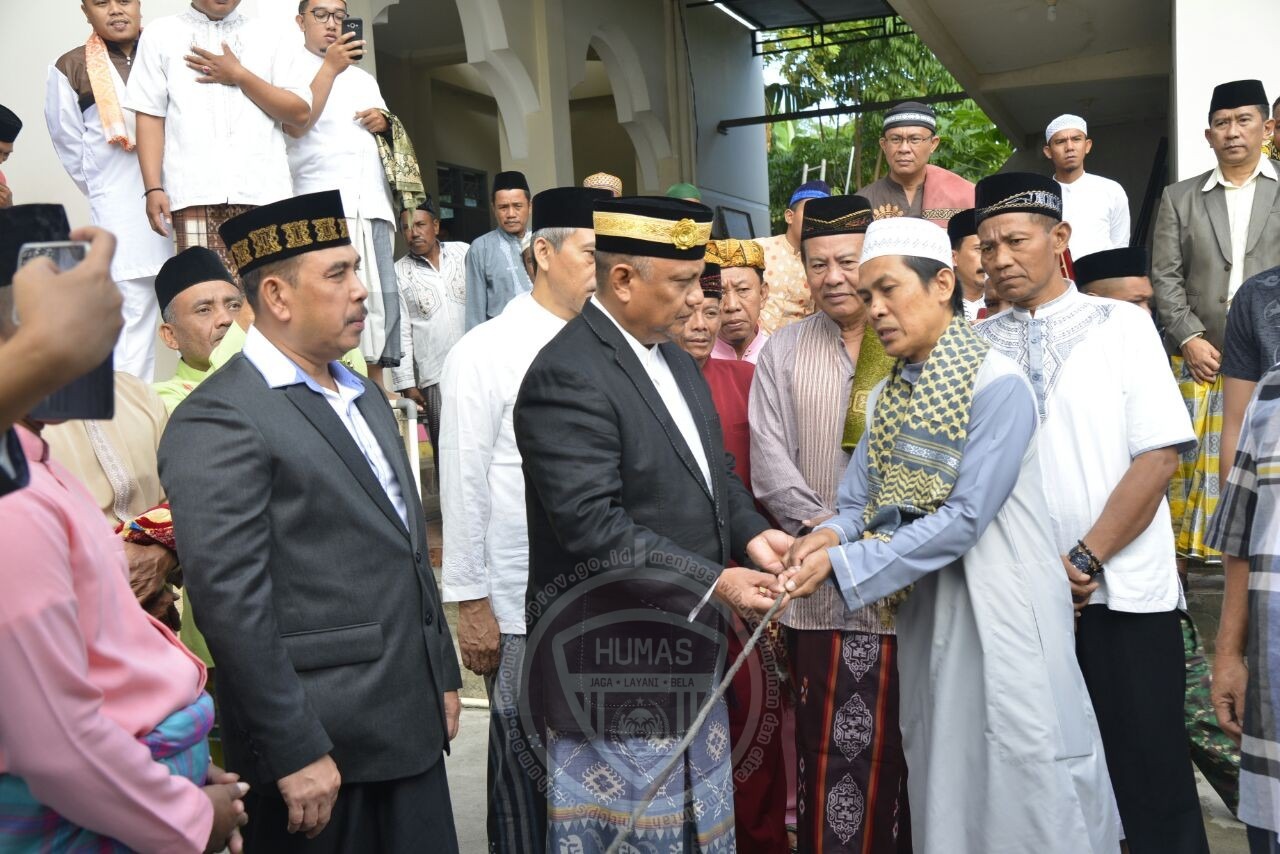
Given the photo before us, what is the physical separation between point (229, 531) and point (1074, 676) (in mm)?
1949

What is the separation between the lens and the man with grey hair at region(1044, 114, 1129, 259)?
231 inches

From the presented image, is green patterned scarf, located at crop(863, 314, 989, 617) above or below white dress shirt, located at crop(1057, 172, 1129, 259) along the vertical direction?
below

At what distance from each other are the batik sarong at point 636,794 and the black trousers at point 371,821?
0.29 m

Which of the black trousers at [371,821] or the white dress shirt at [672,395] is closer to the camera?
the black trousers at [371,821]

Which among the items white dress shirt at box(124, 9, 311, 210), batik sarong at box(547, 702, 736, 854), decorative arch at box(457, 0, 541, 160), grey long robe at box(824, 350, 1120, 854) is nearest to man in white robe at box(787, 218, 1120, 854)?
grey long robe at box(824, 350, 1120, 854)

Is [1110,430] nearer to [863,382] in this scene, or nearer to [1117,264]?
[863,382]

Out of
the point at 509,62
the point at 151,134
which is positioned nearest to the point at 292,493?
the point at 151,134

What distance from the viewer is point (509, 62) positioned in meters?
9.98

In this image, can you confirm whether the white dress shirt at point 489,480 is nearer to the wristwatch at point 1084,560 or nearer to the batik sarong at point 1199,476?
the wristwatch at point 1084,560

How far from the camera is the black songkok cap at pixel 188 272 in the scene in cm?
379

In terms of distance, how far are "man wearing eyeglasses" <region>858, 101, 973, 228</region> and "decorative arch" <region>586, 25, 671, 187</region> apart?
7266 mm

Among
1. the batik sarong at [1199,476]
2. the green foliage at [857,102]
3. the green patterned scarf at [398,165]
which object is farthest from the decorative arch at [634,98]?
the batik sarong at [1199,476]

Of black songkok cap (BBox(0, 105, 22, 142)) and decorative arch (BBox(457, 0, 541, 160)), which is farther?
decorative arch (BBox(457, 0, 541, 160))

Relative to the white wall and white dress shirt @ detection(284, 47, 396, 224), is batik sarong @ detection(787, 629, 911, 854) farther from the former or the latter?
the white wall
